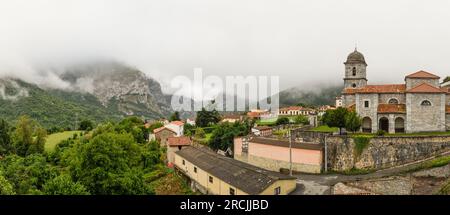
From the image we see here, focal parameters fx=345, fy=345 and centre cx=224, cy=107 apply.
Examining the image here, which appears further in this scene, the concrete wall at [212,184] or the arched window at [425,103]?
→ the arched window at [425,103]

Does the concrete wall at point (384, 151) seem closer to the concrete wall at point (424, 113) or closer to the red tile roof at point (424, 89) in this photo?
the concrete wall at point (424, 113)

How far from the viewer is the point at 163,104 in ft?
574

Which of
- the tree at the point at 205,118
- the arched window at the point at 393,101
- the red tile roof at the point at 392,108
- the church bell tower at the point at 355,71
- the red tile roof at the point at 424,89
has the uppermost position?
the church bell tower at the point at 355,71

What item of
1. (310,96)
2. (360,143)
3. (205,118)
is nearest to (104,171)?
(360,143)

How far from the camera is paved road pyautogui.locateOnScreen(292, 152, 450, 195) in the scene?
19.4 meters

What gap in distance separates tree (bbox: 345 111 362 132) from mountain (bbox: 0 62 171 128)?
7053 cm

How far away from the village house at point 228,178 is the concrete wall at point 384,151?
6437 millimetres

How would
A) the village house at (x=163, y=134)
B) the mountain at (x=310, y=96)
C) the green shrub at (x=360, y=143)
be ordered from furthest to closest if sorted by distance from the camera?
the mountain at (x=310, y=96) < the village house at (x=163, y=134) < the green shrub at (x=360, y=143)

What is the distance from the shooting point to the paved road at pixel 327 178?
763 inches

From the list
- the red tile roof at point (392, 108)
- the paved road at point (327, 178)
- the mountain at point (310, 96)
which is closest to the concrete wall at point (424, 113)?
the red tile roof at point (392, 108)

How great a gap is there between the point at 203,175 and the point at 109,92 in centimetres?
14414
